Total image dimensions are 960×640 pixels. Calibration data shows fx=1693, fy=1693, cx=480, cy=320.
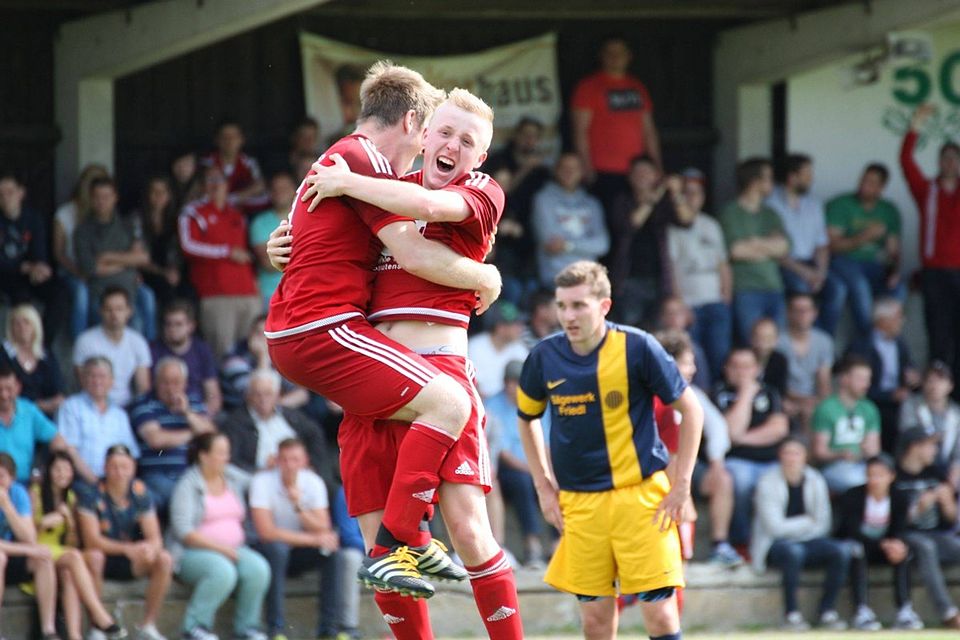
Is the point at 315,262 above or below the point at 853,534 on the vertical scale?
above

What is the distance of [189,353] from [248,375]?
45cm

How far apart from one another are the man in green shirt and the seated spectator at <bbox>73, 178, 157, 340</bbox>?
563cm

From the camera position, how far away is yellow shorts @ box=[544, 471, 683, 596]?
23.6 ft

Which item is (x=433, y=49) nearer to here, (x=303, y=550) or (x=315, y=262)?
(x=303, y=550)

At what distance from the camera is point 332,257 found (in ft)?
18.7

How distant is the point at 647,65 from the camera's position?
48.1ft

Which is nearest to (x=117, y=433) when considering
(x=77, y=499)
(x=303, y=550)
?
(x=77, y=499)

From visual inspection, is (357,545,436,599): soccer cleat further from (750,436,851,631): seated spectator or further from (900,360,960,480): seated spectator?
(900,360,960,480): seated spectator

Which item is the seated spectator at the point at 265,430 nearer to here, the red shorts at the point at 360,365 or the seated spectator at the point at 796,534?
the seated spectator at the point at 796,534

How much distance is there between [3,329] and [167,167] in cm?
227

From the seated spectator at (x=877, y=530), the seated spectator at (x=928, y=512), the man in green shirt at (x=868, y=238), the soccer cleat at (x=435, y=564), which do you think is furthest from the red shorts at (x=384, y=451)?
the man in green shirt at (x=868, y=238)

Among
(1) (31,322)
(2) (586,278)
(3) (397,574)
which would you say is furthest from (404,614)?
(1) (31,322)

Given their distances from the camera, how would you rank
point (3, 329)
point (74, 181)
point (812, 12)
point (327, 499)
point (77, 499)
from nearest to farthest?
point (77, 499)
point (327, 499)
point (3, 329)
point (74, 181)
point (812, 12)

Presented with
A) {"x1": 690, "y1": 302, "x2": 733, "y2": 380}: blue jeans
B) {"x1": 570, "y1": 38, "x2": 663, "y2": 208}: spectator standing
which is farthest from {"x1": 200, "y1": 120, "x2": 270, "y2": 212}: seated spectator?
{"x1": 690, "y1": 302, "x2": 733, "y2": 380}: blue jeans
